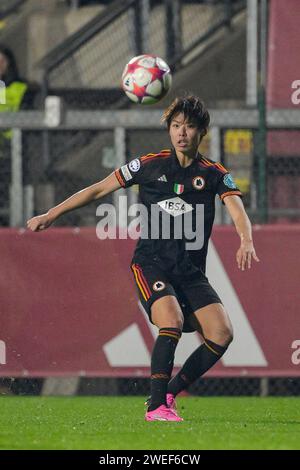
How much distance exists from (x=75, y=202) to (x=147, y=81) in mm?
2021

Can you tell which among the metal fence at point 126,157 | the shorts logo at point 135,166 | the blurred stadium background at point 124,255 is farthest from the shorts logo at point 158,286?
the metal fence at point 126,157

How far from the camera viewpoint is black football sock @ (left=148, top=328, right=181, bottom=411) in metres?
8.84

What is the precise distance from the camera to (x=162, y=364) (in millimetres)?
8859

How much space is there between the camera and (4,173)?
44.4 ft

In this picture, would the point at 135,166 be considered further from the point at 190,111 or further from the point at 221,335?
the point at 221,335

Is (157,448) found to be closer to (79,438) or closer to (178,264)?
(79,438)

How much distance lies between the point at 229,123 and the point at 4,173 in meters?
2.30

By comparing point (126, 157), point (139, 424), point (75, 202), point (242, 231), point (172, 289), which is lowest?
point (139, 424)

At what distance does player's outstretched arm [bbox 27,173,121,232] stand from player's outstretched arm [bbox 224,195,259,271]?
74cm

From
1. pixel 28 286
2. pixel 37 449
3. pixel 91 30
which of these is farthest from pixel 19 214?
pixel 37 449

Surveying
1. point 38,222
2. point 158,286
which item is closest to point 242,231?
point 158,286

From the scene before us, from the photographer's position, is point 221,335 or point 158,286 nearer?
point 158,286

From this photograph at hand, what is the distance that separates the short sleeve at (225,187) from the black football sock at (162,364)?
3.05ft

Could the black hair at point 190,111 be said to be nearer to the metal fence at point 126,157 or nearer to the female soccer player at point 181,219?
the female soccer player at point 181,219
